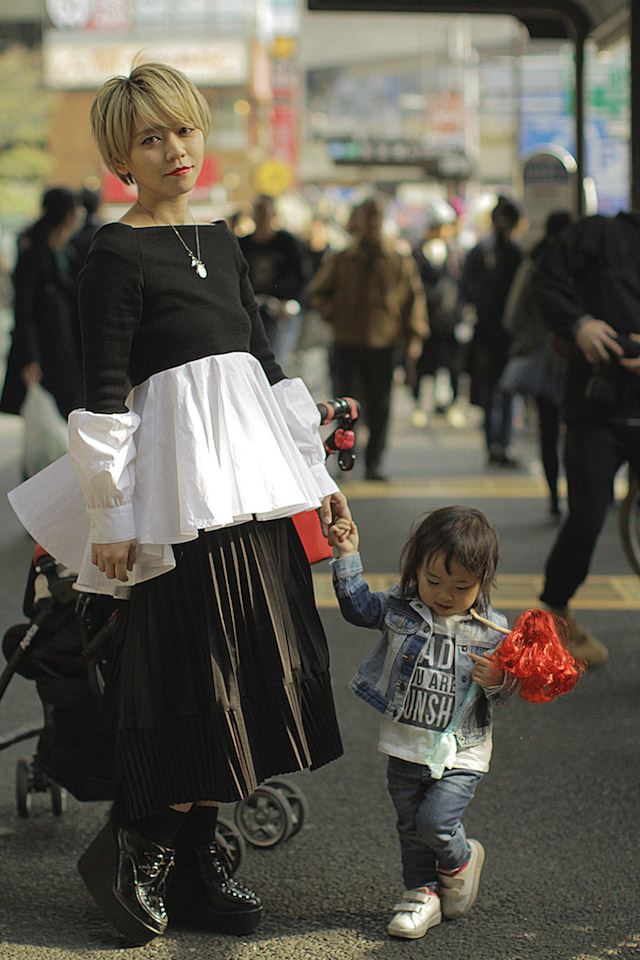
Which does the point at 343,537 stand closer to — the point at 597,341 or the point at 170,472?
the point at 170,472

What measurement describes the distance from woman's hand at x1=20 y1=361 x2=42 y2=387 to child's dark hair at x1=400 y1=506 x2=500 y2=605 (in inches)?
195

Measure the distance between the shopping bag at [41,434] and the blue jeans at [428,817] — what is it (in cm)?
357

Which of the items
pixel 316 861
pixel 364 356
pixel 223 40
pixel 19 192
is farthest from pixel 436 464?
pixel 223 40

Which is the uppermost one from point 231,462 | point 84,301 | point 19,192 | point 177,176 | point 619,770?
point 19,192

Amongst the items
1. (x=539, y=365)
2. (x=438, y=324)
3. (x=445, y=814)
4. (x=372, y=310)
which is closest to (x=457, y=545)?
(x=445, y=814)

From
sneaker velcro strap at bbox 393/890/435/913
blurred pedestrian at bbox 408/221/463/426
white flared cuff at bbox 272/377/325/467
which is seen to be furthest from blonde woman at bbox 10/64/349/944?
blurred pedestrian at bbox 408/221/463/426

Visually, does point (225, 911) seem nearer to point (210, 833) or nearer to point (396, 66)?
point (210, 833)

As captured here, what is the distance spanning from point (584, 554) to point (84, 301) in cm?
269

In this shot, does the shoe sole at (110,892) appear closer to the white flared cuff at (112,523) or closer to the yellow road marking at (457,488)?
the white flared cuff at (112,523)

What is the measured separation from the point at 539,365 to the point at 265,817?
17.5 ft

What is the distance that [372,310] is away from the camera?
32.1ft

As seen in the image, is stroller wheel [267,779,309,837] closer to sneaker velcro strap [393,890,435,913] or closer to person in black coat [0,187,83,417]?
sneaker velcro strap [393,890,435,913]

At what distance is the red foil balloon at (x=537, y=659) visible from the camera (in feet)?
9.50

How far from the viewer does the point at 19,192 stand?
138 ft
